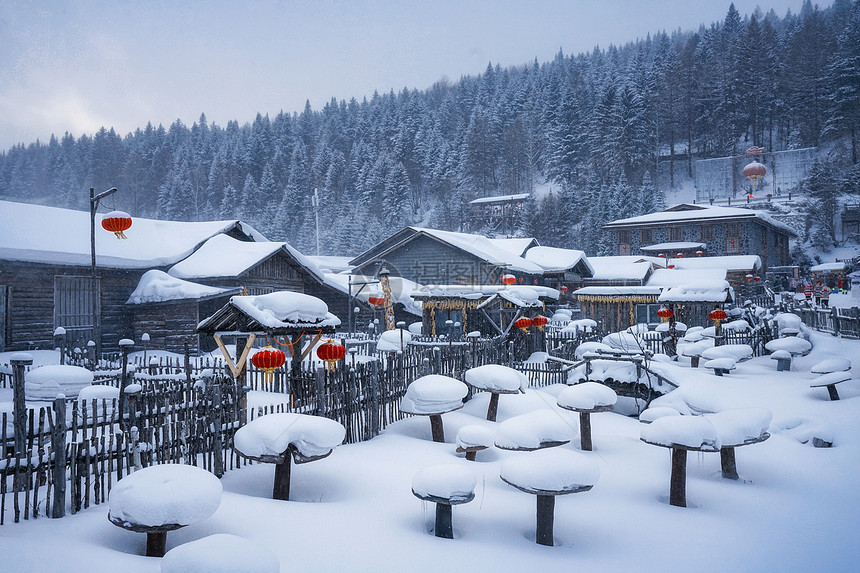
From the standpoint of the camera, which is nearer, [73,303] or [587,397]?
[587,397]

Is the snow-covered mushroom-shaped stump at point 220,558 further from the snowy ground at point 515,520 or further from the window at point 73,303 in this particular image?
the window at point 73,303

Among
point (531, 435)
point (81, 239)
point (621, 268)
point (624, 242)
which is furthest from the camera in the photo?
point (624, 242)

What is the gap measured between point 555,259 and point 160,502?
35.3 meters

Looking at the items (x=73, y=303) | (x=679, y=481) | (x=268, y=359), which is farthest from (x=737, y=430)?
(x=73, y=303)

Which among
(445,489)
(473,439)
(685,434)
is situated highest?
(685,434)

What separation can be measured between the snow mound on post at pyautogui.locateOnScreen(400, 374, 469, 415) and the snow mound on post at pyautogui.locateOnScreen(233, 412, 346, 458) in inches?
116

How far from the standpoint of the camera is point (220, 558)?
3715mm

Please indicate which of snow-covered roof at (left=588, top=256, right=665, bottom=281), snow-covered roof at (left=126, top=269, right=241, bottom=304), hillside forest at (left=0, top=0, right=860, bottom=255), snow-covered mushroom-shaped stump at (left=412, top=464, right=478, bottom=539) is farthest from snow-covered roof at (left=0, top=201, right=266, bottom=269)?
hillside forest at (left=0, top=0, right=860, bottom=255)

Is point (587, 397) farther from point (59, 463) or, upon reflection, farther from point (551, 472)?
point (59, 463)

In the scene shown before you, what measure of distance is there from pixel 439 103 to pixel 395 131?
78.8 ft

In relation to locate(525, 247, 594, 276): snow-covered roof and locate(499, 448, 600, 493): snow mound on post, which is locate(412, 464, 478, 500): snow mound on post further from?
locate(525, 247, 594, 276): snow-covered roof

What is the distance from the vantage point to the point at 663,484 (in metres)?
8.98

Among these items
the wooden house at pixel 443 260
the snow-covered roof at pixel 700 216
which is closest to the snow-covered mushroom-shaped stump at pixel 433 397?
the wooden house at pixel 443 260

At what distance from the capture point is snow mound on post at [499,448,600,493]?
624cm
